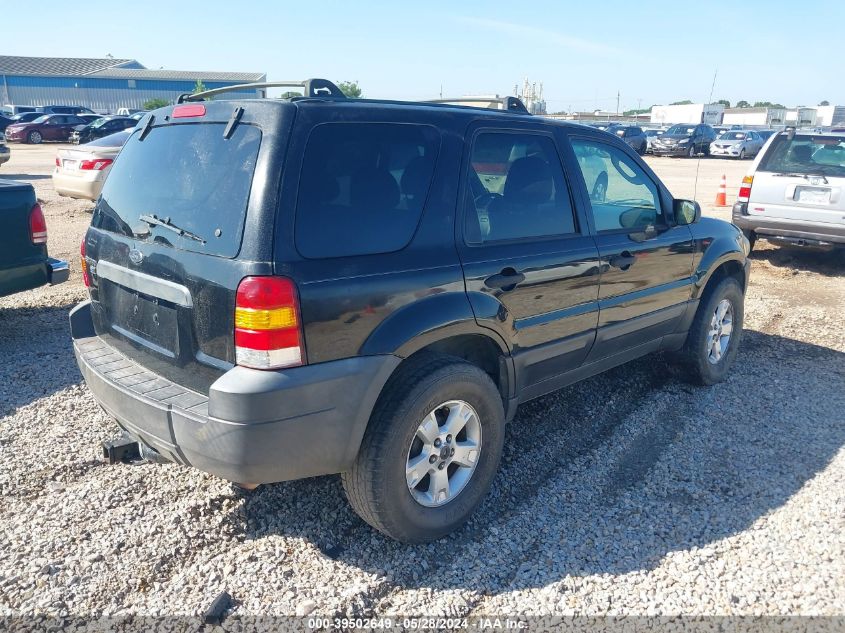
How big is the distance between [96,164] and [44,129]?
28.0 m

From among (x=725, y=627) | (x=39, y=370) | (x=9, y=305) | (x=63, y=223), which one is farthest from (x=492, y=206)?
(x=63, y=223)

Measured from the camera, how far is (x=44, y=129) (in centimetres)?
3459

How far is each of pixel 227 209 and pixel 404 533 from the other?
1595 mm

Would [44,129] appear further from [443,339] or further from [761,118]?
[761,118]

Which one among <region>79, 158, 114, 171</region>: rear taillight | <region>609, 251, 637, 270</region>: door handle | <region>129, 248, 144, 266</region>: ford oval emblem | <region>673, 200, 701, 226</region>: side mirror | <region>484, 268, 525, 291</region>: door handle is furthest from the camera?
<region>79, 158, 114, 171</region>: rear taillight

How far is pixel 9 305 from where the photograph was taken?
21.9ft

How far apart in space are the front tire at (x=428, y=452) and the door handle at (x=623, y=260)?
47.5 inches

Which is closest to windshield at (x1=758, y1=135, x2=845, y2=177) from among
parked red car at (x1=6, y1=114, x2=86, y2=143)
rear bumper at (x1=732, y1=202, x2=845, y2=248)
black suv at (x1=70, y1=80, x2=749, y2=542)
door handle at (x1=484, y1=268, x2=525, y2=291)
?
rear bumper at (x1=732, y1=202, x2=845, y2=248)

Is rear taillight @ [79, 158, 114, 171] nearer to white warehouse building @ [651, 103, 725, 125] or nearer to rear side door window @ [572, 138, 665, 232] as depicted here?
rear side door window @ [572, 138, 665, 232]

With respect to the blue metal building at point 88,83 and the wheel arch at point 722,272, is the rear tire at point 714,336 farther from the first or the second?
the blue metal building at point 88,83

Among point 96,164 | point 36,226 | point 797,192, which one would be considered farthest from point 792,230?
point 96,164

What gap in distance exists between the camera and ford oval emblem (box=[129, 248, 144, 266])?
2.98 metres

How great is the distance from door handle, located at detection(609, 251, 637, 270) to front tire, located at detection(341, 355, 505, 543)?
1.21m

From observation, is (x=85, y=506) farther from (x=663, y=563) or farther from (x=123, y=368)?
(x=663, y=563)
